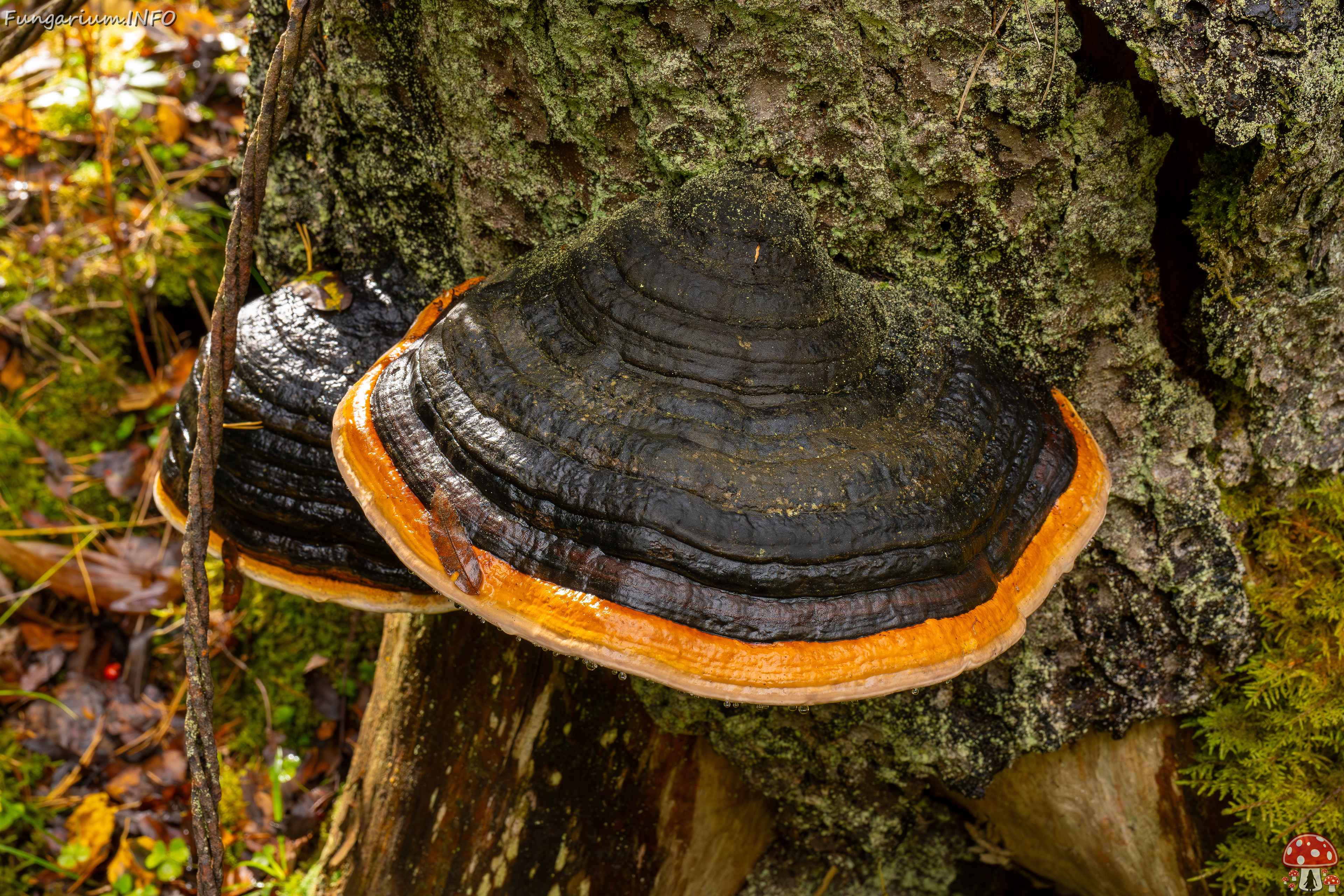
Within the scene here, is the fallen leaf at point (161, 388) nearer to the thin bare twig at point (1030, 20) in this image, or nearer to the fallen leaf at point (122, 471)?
the fallen leaf at point (122, 471)


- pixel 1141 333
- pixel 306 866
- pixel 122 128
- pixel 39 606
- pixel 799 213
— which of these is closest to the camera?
pixel 799 213

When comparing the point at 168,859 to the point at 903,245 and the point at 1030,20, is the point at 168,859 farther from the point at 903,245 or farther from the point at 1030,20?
the point at 1030,20

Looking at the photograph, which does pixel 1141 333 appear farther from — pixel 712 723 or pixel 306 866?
pixel 306 866

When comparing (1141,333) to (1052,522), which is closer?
(1052,522)

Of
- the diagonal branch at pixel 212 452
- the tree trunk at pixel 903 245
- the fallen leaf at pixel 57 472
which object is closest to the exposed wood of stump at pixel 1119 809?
the tree trunk at pixel 903 245

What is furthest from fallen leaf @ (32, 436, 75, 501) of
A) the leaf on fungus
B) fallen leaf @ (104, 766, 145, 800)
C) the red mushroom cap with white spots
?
the red mushroom cap with white spots

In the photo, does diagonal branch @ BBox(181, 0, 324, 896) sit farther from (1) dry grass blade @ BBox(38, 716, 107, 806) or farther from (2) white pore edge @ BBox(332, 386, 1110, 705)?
(1) dry grass blade @ BBox(38, 716, 107, 806)

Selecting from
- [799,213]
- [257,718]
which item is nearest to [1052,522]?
[799,213]
